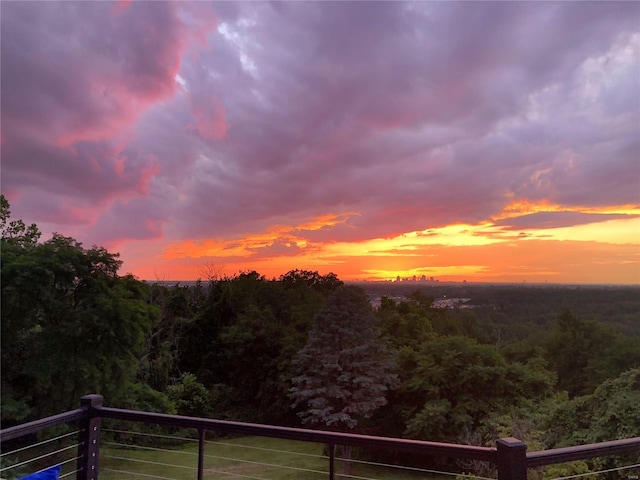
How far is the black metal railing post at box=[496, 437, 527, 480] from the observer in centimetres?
131

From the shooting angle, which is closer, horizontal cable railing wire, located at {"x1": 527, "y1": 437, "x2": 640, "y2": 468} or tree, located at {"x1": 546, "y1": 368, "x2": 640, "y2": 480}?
horizontal cable railing wire, located at {"x1": 527, "y1": 437, "x2": 640, "y2": 468}

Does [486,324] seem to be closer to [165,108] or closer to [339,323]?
[339,323]

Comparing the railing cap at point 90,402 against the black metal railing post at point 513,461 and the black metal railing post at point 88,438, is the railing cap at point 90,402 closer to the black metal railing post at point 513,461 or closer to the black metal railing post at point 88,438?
the black metal railing post at point 88,438

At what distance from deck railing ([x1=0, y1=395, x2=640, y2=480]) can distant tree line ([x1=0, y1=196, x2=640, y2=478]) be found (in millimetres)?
7863

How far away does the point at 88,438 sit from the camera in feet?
6.55

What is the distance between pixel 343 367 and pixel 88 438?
11.7m

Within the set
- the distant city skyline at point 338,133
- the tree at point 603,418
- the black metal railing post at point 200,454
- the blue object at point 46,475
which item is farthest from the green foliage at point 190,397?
the blue object at point 46,475

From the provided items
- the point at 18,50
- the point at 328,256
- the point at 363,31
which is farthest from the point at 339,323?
the point at 18,50

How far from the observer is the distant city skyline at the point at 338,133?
6488 millimetres

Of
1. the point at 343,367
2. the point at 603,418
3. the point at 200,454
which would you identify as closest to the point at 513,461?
the point at 200,454

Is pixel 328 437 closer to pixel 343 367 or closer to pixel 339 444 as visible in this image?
pixel 339 444

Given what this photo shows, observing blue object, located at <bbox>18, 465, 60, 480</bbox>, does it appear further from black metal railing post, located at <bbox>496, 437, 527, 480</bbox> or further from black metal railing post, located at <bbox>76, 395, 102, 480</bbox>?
black metal railing post, located at <bbox>496, 437, 527, 480</bbox>

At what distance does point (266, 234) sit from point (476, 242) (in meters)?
6.84

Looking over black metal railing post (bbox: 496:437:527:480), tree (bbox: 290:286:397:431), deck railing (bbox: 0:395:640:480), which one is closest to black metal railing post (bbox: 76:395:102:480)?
deck railing (bbox: 0:395:640:480)
